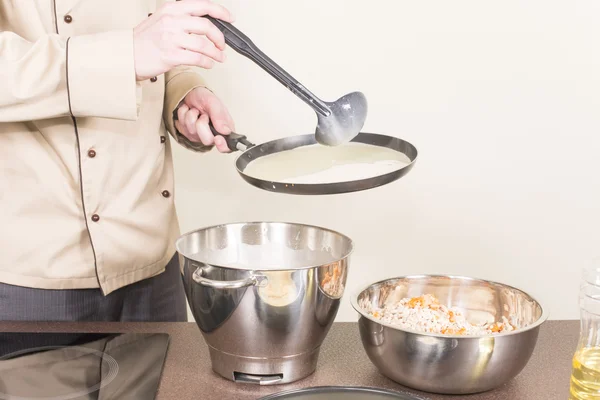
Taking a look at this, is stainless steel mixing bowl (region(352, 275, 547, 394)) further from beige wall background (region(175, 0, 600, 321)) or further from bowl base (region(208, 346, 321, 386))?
beige wall background (region(175, 0, 600, 321))

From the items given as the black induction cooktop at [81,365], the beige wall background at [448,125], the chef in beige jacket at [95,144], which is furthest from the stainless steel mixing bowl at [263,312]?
the beige wall background at [448,125]

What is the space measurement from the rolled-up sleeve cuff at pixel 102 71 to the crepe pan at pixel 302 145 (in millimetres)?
218

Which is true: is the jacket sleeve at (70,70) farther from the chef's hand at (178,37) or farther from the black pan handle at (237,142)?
the black pan handle at (237,142)

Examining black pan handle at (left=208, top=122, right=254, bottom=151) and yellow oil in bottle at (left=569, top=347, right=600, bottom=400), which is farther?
black pan handle at (left=208, top=122, right=254, bottom=151)

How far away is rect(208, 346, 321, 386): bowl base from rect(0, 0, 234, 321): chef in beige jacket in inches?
18.8

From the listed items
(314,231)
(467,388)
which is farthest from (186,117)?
(467,388)

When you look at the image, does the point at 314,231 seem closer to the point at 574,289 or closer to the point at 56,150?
the point at 56,150

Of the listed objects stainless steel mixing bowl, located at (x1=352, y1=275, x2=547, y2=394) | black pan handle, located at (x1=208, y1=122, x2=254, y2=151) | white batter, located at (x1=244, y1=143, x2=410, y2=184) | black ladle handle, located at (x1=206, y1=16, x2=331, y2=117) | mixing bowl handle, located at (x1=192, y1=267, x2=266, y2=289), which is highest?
black ladle handle, located at (x1=206, y1=16, x2=331, y2=117)

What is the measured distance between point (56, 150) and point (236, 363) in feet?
2.06

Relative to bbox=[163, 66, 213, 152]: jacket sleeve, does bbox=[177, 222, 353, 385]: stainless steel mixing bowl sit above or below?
below

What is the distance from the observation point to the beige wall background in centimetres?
236

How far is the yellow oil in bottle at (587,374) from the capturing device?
3.03ft

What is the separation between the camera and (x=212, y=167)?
2514mm

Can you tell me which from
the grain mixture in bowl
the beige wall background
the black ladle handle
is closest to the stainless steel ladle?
the black ladle handle
